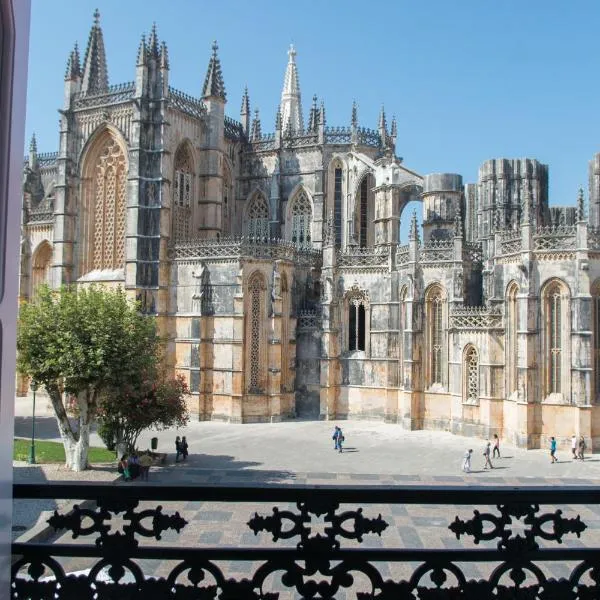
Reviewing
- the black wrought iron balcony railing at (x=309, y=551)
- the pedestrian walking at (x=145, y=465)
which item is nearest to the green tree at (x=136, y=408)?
the pedestrian walking at (x=145, y=465)

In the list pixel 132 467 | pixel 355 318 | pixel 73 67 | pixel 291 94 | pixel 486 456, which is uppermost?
pixel 291 94

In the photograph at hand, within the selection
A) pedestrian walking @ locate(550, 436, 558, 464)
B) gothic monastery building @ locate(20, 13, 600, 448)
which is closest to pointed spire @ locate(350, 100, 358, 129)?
gothic monastery building @ locate(20, 13, 600, 448)

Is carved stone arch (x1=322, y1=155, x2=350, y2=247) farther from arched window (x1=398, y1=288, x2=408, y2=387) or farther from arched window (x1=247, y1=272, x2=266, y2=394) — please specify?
arched window (x1=247, y1=272, x2=266, y2=394)

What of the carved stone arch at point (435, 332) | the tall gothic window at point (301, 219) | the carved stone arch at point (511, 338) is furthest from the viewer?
A: the tall gothic window at point (301, 219)

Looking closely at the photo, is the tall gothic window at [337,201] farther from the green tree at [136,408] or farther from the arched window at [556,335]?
the green tree at [136,408]

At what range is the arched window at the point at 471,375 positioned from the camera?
34781mm

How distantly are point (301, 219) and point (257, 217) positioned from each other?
12.8 ft

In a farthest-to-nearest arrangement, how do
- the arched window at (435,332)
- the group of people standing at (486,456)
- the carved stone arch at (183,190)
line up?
the carved stone arch at (183,190), the arched window at (435,332), the group of people standing at (486,456)

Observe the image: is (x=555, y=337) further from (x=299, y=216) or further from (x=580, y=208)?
(x=299, y=216)

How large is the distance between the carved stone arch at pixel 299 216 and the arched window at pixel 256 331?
8715 mm

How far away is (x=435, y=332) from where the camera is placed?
37.2m

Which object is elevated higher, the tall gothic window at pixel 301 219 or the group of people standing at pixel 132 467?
the tall gothic window at pixel 301 219

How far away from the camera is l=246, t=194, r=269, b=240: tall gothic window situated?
4925 centimetres

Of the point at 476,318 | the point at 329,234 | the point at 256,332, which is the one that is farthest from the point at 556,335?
the point at 256,332
